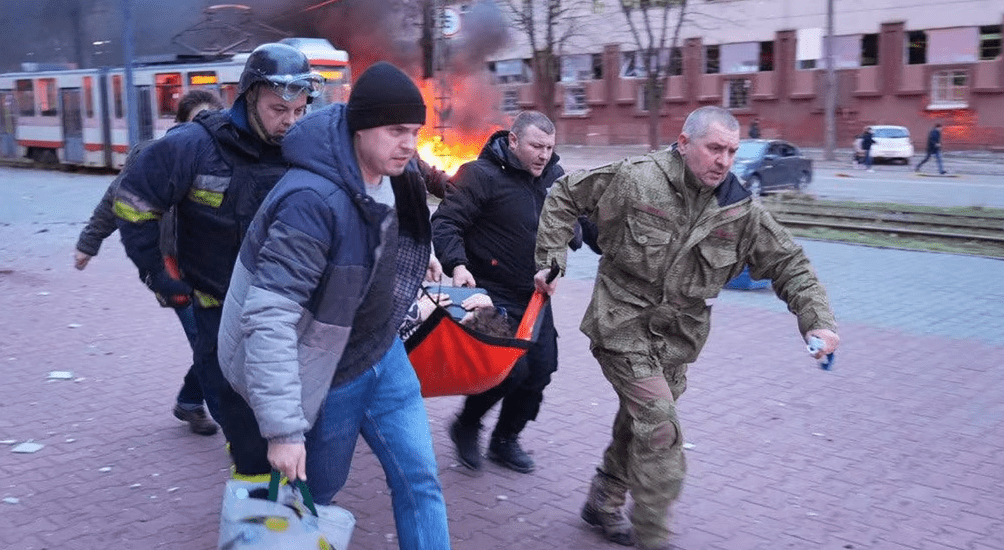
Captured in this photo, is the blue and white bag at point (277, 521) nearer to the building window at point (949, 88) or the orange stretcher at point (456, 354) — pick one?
the orange stretcher at point (456, 354)

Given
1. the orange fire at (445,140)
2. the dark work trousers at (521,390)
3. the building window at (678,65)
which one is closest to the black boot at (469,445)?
the dark work trousers at (521,390)

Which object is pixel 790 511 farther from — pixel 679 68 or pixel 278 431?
pixel 679 68

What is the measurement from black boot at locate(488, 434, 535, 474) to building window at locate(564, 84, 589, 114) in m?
41.7

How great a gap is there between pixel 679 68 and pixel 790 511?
39.5m

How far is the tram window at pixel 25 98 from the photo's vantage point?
97.9 ft

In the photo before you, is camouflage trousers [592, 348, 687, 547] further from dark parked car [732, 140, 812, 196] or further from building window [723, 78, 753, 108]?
building window [723, 78, 753, 108]

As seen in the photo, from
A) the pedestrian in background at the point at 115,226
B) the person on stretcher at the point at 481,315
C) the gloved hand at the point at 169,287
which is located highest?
the pedestrian in background at the point at 115,226

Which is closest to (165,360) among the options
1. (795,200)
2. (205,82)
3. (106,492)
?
(106,492)

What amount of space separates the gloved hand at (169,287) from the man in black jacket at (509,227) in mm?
1131

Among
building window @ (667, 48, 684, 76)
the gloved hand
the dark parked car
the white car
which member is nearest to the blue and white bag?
the gloved hand

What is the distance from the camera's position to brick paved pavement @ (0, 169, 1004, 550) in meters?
4.35

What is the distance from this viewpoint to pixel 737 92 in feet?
135

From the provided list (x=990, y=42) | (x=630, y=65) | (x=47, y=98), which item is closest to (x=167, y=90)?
(x=47, y=98)

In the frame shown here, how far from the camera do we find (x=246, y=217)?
3801mm
